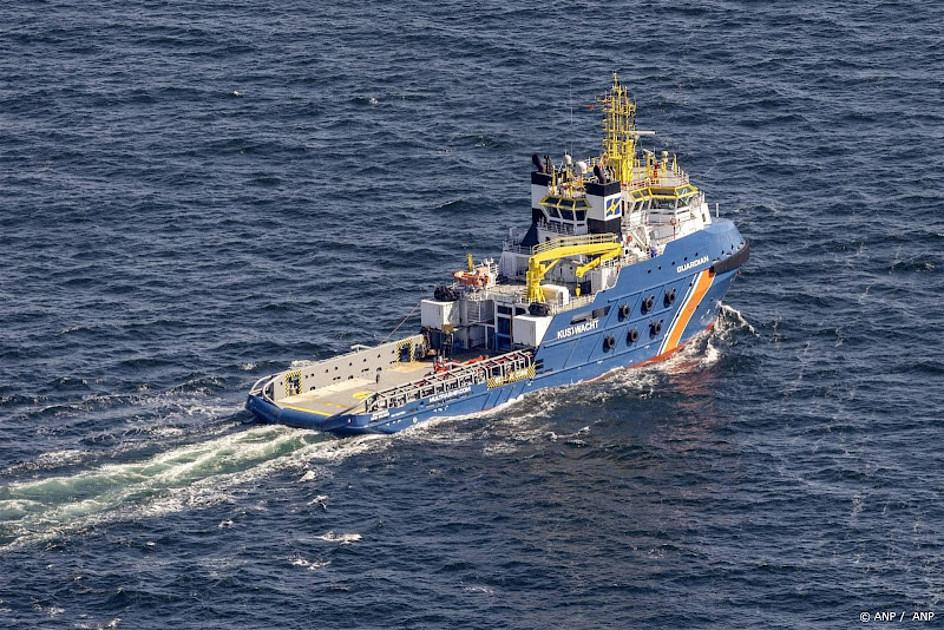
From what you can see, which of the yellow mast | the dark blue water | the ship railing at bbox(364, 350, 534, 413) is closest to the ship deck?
the ship railing at bbox(364, 350, 534, 413)

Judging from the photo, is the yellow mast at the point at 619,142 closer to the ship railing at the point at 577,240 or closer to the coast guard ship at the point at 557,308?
the coast guard ship at the point at 557,308

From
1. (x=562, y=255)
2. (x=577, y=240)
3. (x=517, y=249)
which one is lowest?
(x=517, y=249)

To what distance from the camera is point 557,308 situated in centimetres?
12256

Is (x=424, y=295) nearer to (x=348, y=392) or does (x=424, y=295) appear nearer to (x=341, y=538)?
(x=348, y=392)

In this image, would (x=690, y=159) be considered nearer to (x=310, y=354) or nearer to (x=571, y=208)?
(x=571, y=208)

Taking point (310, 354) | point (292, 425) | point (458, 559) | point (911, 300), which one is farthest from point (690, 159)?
point (458, 559)

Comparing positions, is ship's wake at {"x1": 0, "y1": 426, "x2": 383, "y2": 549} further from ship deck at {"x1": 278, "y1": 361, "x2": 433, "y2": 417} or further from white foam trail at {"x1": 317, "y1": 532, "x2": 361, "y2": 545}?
white foam trail at {"x1": 317, "y1": 532, "x2": 361, "y2": 545}

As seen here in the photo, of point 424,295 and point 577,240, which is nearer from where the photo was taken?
point 577,240

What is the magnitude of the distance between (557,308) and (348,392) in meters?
12.9

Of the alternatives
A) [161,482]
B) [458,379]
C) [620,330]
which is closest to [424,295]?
[620,330]

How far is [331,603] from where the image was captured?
96938 millimetres

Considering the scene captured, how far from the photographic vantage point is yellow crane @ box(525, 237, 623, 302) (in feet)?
401

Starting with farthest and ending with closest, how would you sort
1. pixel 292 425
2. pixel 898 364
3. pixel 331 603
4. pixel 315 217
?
pixel 315 217 → pixel 898 364 → pixel 292 425 → pixel 331 603

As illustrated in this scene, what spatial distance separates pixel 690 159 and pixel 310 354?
38.2 m
